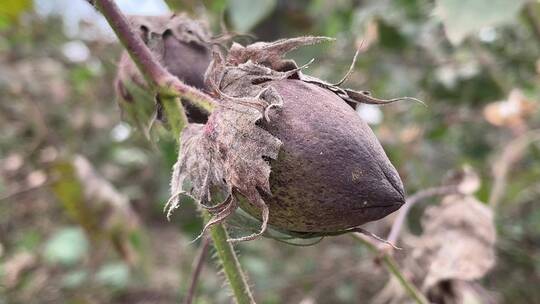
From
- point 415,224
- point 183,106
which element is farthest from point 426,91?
point 183,106

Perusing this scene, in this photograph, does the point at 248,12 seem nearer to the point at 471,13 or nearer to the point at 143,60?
the point at 471,13

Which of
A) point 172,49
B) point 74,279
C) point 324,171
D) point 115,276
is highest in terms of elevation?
→ point 172,49

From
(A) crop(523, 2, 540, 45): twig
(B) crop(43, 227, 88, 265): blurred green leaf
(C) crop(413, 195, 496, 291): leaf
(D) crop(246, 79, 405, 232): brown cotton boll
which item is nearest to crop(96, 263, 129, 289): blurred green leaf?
(B) crop(43, 227, 88, 265): blurred green leaf

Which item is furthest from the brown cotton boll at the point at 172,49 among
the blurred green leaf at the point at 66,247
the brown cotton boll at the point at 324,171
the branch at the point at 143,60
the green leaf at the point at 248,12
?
the blurred green leaf at the point at 66,247

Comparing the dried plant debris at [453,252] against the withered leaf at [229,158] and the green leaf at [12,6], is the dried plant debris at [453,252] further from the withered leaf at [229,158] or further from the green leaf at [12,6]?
the green leaf at [12,6]

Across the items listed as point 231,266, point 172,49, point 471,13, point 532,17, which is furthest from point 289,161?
point 532,17

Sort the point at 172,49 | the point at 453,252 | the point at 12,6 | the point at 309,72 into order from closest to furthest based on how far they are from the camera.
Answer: the point at 172,49 → the point at 453,252 → the point at 12,6 → the point at 309,72
